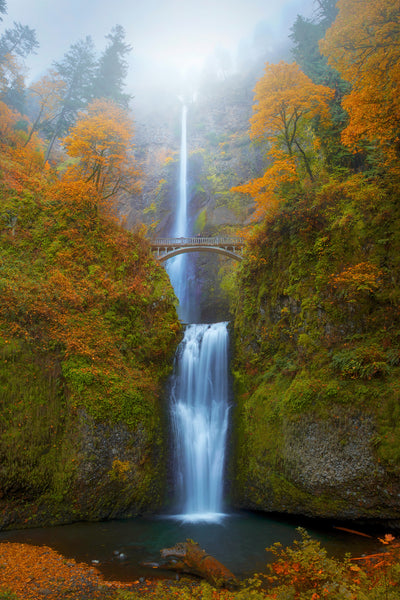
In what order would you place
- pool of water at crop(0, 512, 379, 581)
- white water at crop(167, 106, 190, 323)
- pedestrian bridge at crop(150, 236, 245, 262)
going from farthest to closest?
white water at crop(167, 106, 190, 323)
pedestrian bridge at crop(150, 236, 245, 262)
pool of water at crop(0, 512, 379, 581)

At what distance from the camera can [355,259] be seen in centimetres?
1060

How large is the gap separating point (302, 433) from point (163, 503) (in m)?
5.18

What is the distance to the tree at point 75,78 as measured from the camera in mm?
26406

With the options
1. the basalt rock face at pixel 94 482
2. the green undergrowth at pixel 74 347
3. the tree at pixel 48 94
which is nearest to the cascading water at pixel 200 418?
the green undergrowth at pixel 74 347

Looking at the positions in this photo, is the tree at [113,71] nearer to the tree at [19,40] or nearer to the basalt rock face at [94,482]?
the tree at [19,40]

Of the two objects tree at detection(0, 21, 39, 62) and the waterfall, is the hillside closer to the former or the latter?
the waterfall

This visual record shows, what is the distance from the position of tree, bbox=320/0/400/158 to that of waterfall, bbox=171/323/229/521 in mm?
9925

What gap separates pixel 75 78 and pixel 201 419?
28.4m

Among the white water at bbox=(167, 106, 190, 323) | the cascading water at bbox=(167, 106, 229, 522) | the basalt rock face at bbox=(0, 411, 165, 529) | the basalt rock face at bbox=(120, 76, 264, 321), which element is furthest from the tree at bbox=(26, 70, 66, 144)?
the basalt rock face at bbox=(0, 411, 165, 529)

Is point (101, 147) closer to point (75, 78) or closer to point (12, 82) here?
point (75, 78)

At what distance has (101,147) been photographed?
61.7 feet

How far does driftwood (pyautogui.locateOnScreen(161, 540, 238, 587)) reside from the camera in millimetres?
6143

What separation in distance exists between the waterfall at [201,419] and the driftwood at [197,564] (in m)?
3.31

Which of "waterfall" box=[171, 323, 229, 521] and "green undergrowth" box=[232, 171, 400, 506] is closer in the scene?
"green undergrowth" box=[232, 171, 400, 506]
